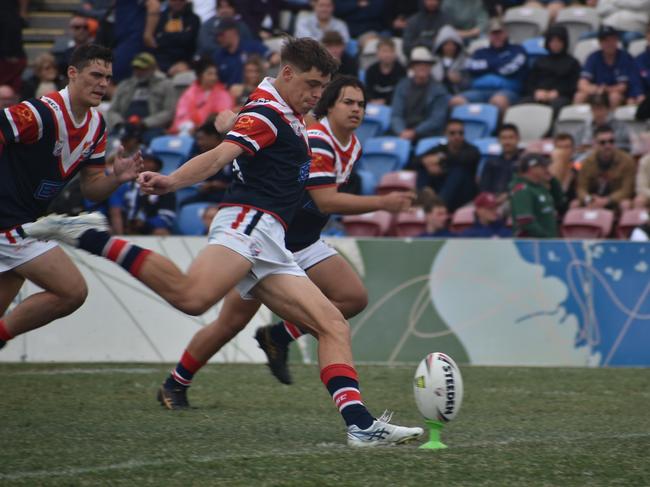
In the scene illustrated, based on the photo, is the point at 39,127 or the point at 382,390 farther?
the point at 382,390

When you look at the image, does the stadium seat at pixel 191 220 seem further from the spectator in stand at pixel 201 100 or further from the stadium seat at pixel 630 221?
the stadium seat at pixel 630 221

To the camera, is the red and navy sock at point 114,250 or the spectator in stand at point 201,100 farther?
the spectator in stand at point 201,100

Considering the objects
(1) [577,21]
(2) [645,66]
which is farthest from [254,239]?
(1) [577,21]

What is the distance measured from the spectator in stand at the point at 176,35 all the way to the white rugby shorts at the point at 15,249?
11.0 m

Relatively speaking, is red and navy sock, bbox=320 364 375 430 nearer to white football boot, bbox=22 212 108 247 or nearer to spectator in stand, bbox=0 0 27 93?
white football boot, bbox=22 212 108 247

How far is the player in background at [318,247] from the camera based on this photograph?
290 inches

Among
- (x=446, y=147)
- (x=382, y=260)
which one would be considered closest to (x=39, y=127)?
(x=382, y=260)

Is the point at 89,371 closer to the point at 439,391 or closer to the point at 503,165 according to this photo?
the point at 439,391

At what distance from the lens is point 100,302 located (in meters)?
11.8

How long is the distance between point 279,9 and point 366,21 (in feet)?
4.38

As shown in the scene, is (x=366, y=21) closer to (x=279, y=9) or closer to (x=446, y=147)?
(x=279, y=9)

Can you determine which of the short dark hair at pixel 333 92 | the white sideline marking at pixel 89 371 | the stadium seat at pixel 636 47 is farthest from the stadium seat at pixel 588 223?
the short dark hair at pixel 333 92

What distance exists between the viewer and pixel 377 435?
19.2ft

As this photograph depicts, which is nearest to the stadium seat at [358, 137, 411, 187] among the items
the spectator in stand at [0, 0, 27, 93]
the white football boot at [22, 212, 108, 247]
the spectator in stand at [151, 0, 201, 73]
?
the spectator in stand at [151, 0, 201, 73]
